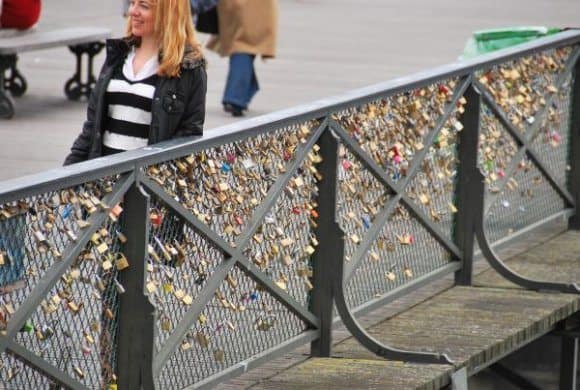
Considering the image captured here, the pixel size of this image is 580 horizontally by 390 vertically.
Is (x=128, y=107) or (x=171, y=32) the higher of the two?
(x=171, y=32)

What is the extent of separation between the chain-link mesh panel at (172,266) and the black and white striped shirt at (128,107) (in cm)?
70

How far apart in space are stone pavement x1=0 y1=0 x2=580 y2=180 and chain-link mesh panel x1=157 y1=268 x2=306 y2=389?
500cm

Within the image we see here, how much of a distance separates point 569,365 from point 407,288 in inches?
90.7

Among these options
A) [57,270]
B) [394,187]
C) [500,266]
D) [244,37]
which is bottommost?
[500,266]

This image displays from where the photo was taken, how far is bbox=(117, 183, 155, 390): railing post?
5035mm

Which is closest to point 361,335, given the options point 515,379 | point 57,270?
point 57,270

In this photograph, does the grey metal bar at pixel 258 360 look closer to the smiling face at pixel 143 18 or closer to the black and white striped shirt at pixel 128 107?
the black and white striped shirt at pixel 128 107

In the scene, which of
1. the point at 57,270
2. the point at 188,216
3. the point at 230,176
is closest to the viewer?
the point at 57,270

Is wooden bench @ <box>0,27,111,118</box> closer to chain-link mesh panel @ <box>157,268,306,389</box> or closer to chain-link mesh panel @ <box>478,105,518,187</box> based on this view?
chain-link mesh panel @ <box>478,105,518,187</box>

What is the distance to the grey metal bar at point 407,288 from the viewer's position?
22.1 feet

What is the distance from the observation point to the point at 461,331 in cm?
699

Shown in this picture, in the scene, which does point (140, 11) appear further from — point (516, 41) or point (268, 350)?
point (516, 41)

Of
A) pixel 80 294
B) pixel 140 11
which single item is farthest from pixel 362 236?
pixel 80 294

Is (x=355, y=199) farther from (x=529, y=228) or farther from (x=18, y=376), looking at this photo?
(x=529, y=228)
